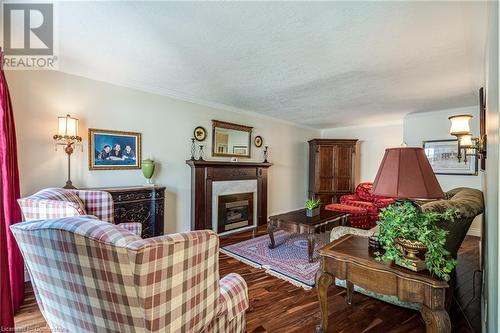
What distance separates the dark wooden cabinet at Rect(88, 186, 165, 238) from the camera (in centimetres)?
275

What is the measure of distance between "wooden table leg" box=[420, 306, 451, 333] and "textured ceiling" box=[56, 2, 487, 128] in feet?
6.28

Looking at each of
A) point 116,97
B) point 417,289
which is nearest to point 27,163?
point 116,97

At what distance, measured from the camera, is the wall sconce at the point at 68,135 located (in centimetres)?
254

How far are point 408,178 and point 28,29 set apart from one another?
10.4 ft

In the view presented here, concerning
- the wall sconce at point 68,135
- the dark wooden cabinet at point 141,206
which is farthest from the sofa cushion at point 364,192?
the wall sconce at point 68,135

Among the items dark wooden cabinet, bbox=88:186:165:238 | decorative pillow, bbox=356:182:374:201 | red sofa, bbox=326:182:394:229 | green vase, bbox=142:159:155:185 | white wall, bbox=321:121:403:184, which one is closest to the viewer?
dark wooden cabinet, bbox=88:186:165:238

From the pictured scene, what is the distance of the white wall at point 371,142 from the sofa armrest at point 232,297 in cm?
546

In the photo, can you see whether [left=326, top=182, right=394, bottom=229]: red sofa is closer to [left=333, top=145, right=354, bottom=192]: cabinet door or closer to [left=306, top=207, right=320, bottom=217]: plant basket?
[left=333, top=145, right=354, bottom=192]: cabinet door

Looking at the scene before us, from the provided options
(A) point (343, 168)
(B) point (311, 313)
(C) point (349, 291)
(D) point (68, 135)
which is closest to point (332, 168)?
(A) point (343, 168)

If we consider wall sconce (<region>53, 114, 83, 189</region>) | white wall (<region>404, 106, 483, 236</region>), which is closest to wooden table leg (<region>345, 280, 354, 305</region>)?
wall sconce (<region>53, 114, 83, 189</region>)

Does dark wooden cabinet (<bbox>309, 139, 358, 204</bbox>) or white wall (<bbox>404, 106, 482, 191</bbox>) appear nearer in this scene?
white wall (<bbox>404, 106, 482, 191</bbox>)

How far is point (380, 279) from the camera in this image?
4.40 ft

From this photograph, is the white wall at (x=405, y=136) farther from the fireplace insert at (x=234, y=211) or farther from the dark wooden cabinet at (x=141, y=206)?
the dark wooden cabinet at (x=141, y=206)

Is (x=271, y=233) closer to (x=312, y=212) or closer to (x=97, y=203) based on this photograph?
(x=312, y=212)
